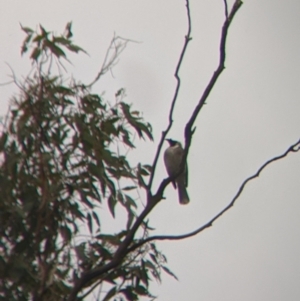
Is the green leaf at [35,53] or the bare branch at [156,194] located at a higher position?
the green leaf at [35,53]

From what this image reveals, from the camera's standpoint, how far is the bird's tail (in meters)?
7.48

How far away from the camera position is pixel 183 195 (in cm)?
749

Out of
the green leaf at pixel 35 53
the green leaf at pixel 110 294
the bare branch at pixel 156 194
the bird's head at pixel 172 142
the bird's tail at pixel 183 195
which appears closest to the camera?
the bare branch at pixel 156 194

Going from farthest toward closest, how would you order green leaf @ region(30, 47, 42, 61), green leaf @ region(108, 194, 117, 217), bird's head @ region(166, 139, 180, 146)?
bird's head @ region(166, 139, 180, 146) → green leaf @ region(108, 194, 117, 217) → green leaf @ region(30, 47, 42, 61)

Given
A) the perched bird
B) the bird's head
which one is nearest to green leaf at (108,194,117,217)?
the perched bird

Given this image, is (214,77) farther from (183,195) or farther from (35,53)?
(183,195)

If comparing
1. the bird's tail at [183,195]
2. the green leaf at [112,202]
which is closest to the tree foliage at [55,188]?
the green leaf at [112,202]

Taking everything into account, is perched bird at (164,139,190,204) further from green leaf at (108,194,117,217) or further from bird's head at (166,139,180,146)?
green leaf at (108,194,117,217)

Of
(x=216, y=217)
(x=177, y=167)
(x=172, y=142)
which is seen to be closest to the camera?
(x=216, y=217)

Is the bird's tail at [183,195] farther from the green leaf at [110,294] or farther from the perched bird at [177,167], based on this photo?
the green leaf at [110,294]

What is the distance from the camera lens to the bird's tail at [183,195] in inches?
295

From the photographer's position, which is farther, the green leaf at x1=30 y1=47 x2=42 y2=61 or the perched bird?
the perched bird

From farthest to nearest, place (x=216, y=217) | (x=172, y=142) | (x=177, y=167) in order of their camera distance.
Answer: (x=172, y=142) < (x=177, y=167) < (x=216, y=217)

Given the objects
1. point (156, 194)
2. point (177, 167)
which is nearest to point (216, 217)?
point (156, 194)
